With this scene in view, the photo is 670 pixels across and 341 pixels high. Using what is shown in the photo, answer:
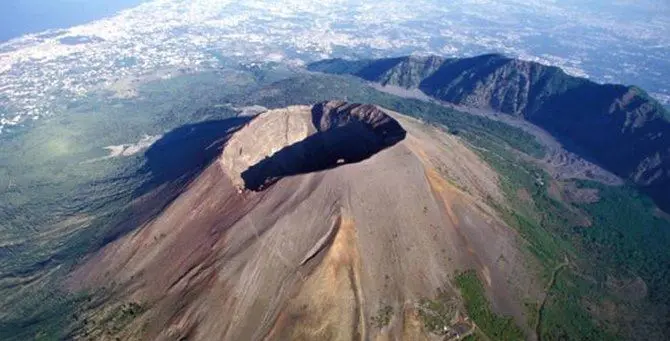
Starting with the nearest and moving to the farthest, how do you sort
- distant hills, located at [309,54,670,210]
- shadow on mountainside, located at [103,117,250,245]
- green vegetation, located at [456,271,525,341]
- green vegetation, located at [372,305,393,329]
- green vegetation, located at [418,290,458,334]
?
green vegetation, located at [372,305,393,329]
green vegetation, located at [418,290,458,334]
green vegetation, located at [456,271,525,341]
shadow on mountainside, located at [103,117,250,245]
distant hills, located at [309,54,670,210]

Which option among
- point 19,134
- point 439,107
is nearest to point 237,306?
point 439,107

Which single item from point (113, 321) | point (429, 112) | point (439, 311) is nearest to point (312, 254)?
point (439, 311)

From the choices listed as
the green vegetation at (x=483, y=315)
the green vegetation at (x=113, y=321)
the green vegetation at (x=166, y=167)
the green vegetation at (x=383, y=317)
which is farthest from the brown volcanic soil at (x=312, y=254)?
the green vegetation at (x=166, y=167)

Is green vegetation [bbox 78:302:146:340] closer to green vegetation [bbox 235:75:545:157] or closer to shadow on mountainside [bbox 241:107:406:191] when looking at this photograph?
shadow on mountainside [bbox 241:107:406:191]

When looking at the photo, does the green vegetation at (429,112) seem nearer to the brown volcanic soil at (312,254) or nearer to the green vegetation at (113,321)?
the brown volcanic soil at (312,254)

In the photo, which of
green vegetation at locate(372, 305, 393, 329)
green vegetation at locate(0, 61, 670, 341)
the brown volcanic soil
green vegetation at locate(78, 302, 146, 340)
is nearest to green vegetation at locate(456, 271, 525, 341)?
green vegetation at locate(0, 61, 670, 341)

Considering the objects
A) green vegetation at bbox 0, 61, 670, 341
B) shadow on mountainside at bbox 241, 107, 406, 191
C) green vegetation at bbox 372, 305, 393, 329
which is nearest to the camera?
green vegetation at bbox 372, 305, 393, 329

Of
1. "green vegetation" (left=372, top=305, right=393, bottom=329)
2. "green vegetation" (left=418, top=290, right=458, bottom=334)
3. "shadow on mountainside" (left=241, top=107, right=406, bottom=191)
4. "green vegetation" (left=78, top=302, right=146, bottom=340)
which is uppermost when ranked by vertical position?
"shadow on mountainside" (left=241, top=107, right=406, bottom=191)

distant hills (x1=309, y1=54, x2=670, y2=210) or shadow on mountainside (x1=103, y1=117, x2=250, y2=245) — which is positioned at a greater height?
shadow on mountainside (x1=103, y1=117, x2=250, y2=245)
